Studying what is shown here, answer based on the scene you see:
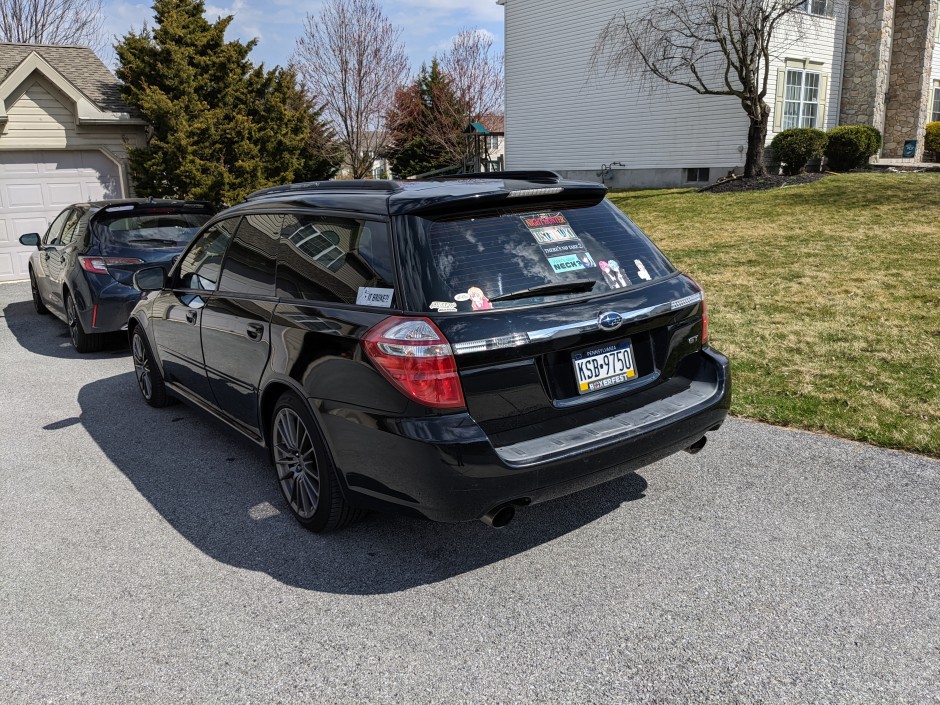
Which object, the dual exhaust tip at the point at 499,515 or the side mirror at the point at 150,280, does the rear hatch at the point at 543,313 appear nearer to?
the dual exhaust tip at the point at 499,515

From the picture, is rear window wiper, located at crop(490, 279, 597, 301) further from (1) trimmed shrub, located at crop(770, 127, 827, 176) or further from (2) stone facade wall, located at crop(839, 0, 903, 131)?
(2) stone facade wall, located at crop(839, 0, 903, 131)

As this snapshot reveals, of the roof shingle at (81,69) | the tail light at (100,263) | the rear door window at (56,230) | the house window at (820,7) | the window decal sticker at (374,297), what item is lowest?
the tail light at (100,263)

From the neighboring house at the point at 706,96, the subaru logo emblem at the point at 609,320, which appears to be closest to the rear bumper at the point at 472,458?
the subaru logo emblem at the point at 609,320

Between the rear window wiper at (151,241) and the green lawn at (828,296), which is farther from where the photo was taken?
the rear window wiper at (151,241)

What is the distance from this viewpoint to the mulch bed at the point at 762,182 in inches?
702

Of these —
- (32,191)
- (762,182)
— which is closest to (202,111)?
(32,191)

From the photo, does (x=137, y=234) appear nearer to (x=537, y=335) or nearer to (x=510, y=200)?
(x=510, y=200)

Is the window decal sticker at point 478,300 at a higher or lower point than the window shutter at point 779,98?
lower

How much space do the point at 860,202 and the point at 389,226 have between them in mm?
14227

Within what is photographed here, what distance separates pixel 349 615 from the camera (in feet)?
10.5

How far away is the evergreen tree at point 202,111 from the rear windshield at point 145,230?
8582 mm

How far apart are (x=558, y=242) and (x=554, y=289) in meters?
0.31

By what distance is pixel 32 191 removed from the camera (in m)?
15.6

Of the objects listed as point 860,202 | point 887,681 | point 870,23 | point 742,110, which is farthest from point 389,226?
point 870,23
